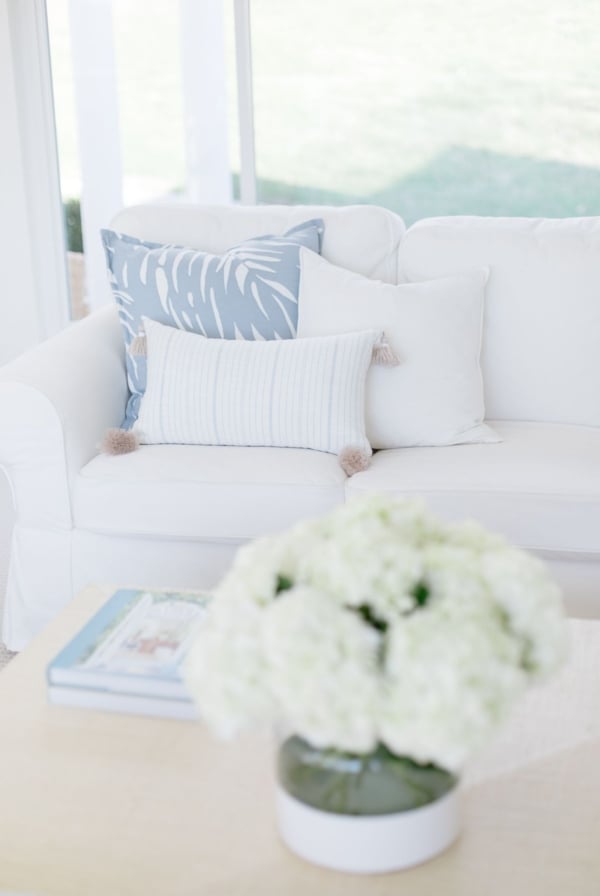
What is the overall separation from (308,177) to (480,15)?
0.84 meters

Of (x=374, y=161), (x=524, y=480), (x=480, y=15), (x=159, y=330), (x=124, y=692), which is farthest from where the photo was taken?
(x=374, y=161)

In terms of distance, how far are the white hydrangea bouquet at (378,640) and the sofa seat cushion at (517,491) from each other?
106 centimetres

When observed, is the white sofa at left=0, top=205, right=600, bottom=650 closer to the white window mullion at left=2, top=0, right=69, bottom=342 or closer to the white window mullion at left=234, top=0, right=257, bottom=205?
the white window mullion at left=234, top=0, right=257, bottom=205

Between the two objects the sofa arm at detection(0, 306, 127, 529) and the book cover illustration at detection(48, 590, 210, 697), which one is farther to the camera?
the sofa arm at detection(0, 306, 127, 529)

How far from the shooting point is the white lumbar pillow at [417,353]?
243 cm

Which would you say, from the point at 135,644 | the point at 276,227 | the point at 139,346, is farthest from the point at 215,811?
the point at 276,227

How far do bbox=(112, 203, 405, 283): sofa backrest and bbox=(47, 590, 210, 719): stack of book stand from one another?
1218 mm

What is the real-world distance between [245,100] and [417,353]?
6.94ft

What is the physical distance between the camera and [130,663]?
5.10 feet

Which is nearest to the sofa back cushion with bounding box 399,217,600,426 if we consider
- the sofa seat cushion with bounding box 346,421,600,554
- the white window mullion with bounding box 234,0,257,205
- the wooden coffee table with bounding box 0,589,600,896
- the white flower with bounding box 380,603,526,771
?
the sofa seat cushion with bounding box 346,421,600,554

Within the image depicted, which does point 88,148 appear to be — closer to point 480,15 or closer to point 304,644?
point 480,15

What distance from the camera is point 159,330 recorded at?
247 cm

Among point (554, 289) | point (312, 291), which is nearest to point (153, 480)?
point (312, 291)

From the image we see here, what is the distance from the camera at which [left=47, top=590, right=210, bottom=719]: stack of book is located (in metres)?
1.51
